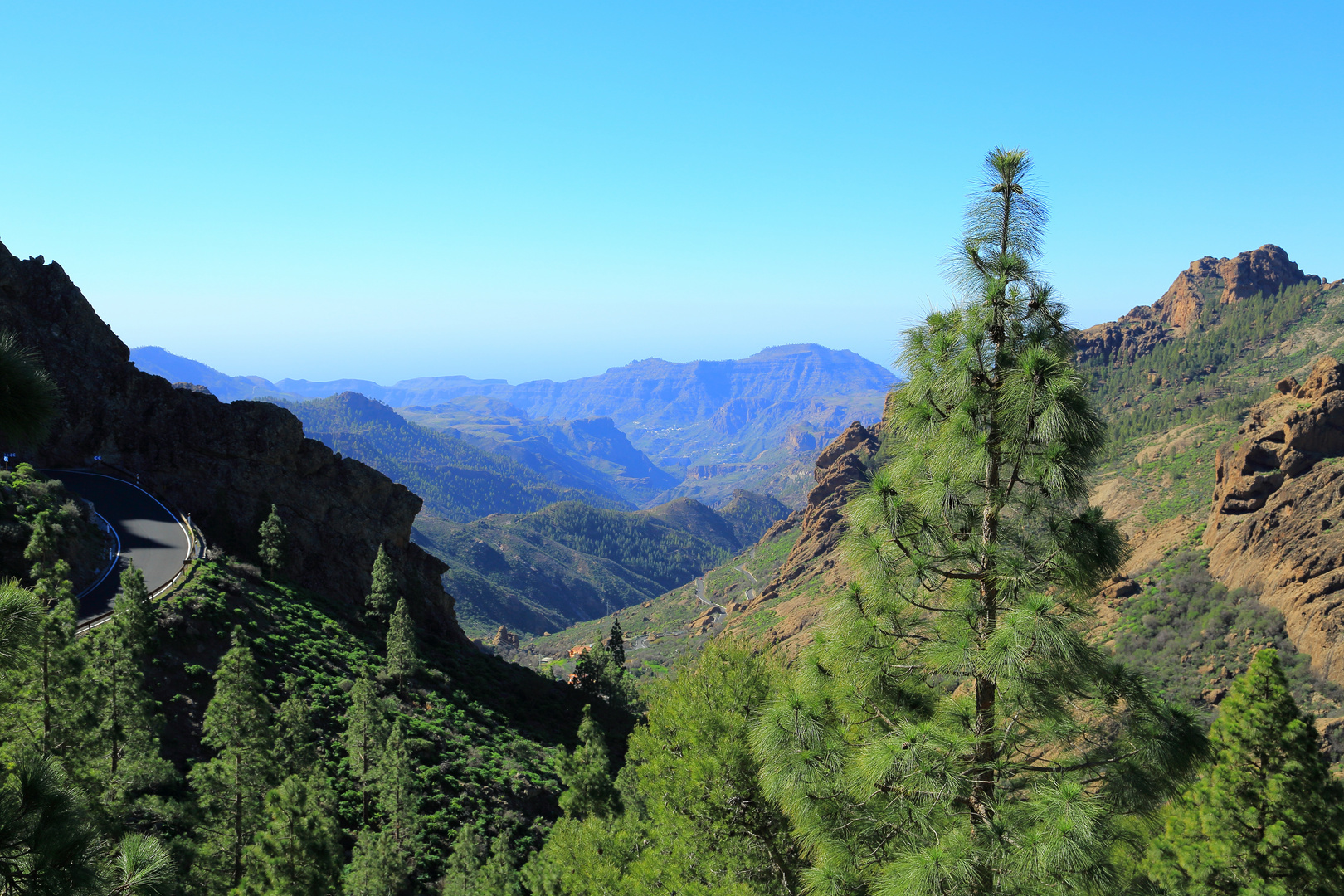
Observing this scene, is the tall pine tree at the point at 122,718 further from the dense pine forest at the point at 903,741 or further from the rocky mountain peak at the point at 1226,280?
the rocky mountain peak at the point at 1226,280

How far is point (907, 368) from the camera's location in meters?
9.01

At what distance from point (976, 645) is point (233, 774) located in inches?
1052

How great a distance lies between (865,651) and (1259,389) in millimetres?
132583

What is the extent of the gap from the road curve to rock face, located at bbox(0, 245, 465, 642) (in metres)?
2.04

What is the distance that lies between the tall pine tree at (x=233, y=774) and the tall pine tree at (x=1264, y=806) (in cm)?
2856

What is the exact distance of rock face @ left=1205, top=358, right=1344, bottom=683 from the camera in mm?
50688

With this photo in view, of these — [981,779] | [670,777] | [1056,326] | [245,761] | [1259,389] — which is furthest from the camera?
[1259,389]

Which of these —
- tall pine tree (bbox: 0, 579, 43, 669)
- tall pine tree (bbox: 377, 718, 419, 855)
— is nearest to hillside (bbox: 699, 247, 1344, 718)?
tall pine tree (bbox: 0, 579, 43, 669)

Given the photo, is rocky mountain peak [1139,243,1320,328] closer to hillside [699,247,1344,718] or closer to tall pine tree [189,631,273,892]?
hillside [699,247,1344,718]

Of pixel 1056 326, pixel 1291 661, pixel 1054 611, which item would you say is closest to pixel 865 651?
pixel 1054 611

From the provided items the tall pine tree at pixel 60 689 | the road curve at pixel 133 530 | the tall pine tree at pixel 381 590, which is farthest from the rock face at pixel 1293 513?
the road curve at pixel 133 530

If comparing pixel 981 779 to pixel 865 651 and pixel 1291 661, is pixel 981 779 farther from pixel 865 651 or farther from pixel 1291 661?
pixel 1291 661

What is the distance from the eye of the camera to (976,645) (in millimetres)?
7867

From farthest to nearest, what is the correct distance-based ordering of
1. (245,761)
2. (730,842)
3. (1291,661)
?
(1291,661)
(245,761)
(730,842)
